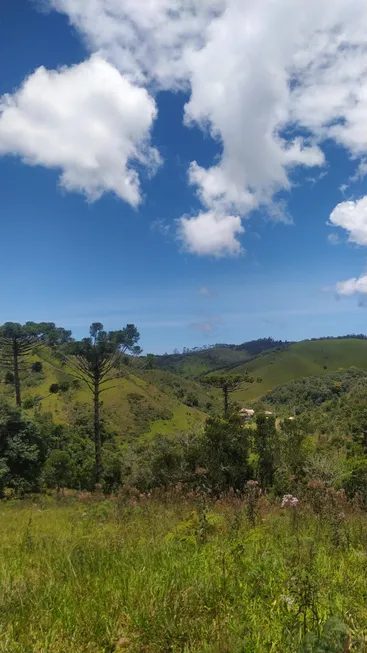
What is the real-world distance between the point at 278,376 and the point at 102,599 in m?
204

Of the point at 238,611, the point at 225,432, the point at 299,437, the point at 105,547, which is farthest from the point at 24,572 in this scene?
the point at 299,437

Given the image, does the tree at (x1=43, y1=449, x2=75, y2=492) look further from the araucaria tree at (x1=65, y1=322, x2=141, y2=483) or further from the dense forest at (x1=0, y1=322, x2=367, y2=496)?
the araucaria tree at (x1=65, y1=322, x2=141, y2=483)

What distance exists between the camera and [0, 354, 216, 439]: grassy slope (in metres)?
86.6

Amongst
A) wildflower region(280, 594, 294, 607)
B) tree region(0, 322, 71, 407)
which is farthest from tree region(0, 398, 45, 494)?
wildflower region(280, 594, 294, 607)

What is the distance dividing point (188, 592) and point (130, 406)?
99.6 metres

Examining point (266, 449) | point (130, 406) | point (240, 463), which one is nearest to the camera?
point (266, 449)

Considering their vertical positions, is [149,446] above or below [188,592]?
below

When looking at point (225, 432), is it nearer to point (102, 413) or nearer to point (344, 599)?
point (344, 599)

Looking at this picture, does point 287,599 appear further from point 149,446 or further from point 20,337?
point 20,337

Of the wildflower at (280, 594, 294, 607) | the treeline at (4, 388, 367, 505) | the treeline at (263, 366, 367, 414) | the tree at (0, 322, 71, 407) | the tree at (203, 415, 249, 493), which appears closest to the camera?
the wildflower at (280, 594, 294, 607)

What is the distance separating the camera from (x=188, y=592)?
10.1 ft

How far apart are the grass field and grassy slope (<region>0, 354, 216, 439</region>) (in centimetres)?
7339

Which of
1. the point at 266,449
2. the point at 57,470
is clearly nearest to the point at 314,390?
the point at 57,470

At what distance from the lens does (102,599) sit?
3092mm
